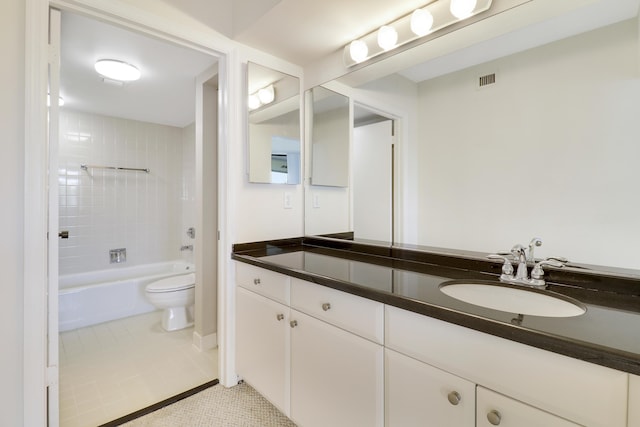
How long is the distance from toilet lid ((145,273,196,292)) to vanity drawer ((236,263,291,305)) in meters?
1.15

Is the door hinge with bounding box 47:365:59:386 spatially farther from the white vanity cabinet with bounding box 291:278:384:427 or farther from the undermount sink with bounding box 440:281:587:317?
the undermount sink with bounding box 440:281:587:317

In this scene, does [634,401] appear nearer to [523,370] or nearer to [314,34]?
[523,370]

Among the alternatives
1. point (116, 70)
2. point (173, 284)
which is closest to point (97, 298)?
point (173, 284)

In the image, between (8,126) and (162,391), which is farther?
(162,391)

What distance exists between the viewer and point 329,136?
209 centimetres

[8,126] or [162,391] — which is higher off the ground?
[8,126]

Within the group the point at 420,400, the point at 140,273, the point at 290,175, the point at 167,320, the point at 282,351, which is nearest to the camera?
the point at 420,400

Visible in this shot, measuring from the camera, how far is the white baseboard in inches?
91.4

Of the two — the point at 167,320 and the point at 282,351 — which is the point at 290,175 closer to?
the point at 282,351

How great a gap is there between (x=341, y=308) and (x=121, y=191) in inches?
141

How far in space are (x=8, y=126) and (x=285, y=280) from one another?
1317 mm

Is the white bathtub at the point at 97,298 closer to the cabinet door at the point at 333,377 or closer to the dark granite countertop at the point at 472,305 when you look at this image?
the dark granite countertop at the point at 472,305

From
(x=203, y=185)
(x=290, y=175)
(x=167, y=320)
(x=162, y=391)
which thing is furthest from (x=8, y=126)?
(x=167, y=320)

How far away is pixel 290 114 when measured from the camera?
2.11m
